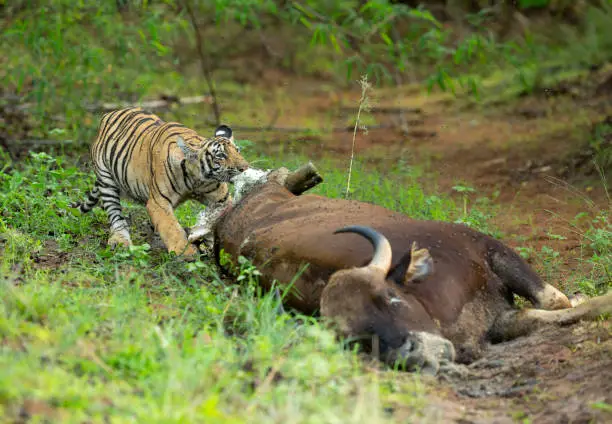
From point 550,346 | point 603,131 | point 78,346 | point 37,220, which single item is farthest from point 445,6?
point 78,346

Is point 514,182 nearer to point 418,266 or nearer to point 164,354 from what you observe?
point 418,266

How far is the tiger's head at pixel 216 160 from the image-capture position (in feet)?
20.8

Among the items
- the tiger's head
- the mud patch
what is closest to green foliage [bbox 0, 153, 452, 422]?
the mud patch

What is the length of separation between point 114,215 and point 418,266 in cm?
326

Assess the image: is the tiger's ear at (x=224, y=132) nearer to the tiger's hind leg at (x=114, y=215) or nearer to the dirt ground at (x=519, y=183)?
the tiger's hind leg at (x=114, y=215)

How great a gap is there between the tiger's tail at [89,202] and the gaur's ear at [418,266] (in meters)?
3.53

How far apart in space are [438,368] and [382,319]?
35 cm

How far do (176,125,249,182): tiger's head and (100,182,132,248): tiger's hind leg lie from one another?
0.78m

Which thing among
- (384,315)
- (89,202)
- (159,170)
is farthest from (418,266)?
(89,202)

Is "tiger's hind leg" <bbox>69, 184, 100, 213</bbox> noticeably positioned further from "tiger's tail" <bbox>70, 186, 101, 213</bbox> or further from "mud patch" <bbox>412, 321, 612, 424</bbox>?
"mud patch" <bbox>412, 321, 612, 424</bbox>

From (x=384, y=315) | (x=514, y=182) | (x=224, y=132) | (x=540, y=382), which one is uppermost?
(x=224, y=132)

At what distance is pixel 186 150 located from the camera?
21.2 feet

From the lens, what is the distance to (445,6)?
51.2 ft

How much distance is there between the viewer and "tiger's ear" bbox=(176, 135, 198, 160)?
6.43 metres
